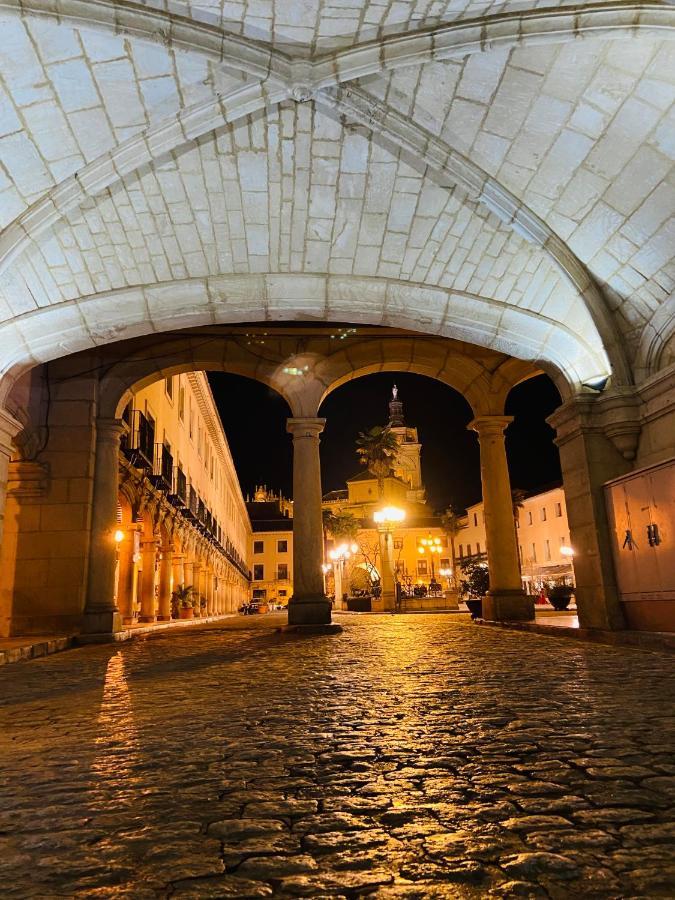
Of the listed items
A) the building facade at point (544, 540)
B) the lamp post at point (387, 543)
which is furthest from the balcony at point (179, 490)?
the building facade at point (544, 540)

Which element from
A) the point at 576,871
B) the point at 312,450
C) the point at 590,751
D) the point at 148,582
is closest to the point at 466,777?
the point at 590,751

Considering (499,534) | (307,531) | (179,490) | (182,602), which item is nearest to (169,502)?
(179,490)

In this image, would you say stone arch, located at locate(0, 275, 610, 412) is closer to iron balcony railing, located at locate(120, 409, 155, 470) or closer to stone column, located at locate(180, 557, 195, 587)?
iron balcony railing, located at locate(120, 409, 155, 470)

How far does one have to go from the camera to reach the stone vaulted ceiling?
231 inches

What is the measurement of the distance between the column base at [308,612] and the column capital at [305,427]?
140 inches

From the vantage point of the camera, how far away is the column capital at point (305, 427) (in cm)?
1380

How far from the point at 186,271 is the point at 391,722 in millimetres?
7292

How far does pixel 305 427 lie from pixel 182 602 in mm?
14871

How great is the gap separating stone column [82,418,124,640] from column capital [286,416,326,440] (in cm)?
371

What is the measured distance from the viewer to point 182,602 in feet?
84.5

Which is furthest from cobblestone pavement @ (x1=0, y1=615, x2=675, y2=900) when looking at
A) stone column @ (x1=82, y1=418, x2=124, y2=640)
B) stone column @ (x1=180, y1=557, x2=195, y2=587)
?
stone column @ (x1=180, y1=557, x2=195, y2=587)

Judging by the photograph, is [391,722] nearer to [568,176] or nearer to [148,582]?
[568,176]

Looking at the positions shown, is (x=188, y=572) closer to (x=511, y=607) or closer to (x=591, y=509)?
(x=511, y=607)

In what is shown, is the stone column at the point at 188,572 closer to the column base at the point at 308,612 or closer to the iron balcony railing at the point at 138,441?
the iron balcony railing at the point at 138,441
